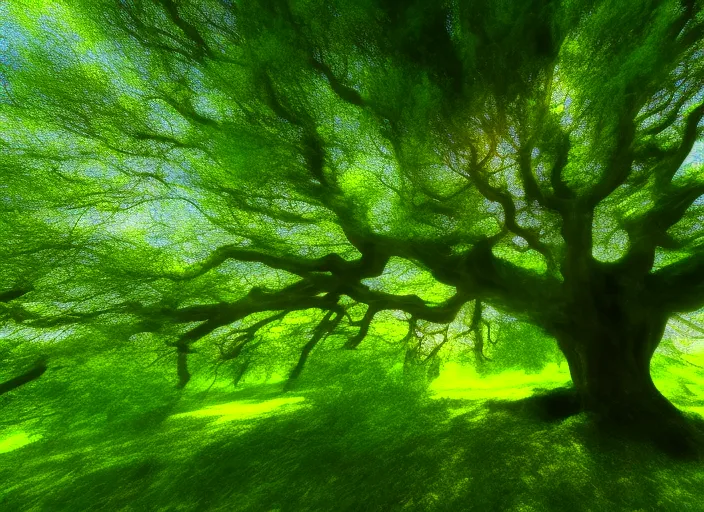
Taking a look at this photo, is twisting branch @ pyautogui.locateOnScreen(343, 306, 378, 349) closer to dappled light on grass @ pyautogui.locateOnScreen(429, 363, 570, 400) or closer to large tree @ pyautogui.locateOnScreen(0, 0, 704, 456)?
large tree @ pyautogui.locateOnScreen(0, 0, 704, 456)

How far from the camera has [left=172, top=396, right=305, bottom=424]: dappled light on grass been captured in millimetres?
6681

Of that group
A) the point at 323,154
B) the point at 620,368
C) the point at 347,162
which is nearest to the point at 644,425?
the point at 620,368

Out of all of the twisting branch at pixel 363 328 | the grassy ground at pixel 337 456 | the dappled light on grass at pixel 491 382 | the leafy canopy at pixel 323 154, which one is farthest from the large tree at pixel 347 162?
the dappled light on grass at pixel 491 382

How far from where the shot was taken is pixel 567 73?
335cm

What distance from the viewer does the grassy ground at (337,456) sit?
3090 mm

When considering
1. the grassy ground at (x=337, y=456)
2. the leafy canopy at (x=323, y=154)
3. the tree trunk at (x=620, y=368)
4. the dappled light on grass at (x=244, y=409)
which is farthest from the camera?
Result: the dappled light on grass at (x=244, y=409)

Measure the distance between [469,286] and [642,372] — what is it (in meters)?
2.14

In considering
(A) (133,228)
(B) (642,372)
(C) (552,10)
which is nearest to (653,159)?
(C) (552,10)

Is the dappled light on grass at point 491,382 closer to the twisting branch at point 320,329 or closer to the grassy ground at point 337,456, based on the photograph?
the grassy ground at point 337,456

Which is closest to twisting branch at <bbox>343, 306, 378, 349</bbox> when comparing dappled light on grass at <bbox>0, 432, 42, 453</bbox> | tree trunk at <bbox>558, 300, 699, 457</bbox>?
tree trunk at <bbox>558, 300, 699, 457</bbox>

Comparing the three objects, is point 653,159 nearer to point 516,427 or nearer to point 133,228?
point 516,427

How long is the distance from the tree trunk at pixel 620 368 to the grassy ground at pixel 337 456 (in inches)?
16.7

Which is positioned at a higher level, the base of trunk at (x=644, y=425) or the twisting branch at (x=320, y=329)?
the twisting branch at (x=320, y=329)

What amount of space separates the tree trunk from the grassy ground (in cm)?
42
